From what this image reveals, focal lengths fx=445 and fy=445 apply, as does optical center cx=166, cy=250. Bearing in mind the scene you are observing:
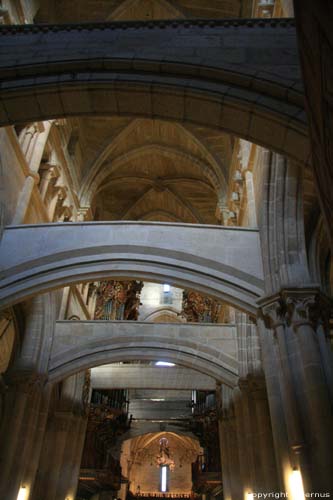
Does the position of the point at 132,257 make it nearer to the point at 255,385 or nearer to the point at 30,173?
the point at 30,173

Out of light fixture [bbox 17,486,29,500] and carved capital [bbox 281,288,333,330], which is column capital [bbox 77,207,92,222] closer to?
light fixture [bbox 17,486,29,500]

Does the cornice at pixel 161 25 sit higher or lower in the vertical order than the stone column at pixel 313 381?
higher

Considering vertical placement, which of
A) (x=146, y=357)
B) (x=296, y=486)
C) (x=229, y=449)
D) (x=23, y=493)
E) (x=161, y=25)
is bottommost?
(x=296, y=486)

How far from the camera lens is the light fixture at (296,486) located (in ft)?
16.8

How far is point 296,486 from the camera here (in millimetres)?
5184

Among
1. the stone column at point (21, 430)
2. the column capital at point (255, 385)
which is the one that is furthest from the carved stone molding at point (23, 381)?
the column capital at point (255, 385)

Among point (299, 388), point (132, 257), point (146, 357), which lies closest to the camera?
point (299, 388)

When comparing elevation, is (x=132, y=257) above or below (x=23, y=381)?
above

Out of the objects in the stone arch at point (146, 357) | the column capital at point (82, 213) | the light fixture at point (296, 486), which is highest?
the column capital at point (82, 213)

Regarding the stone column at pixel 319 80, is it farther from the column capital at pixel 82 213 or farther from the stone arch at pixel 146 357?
the column capital at pixel 82 213

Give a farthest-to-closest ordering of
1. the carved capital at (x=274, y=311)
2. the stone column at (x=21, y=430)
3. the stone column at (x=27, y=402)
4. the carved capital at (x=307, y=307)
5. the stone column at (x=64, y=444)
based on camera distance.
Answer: the stone column at (x=64, y=444), the stone column at (x=27, y=402), the stone column at (x=21, y=430), the carved capital at (x=274, y=311), the carved capital at (x=307, y=307)

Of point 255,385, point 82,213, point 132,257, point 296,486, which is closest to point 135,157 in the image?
point 82,213

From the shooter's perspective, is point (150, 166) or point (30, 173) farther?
point (150, 166)

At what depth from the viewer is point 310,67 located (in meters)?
2.02
